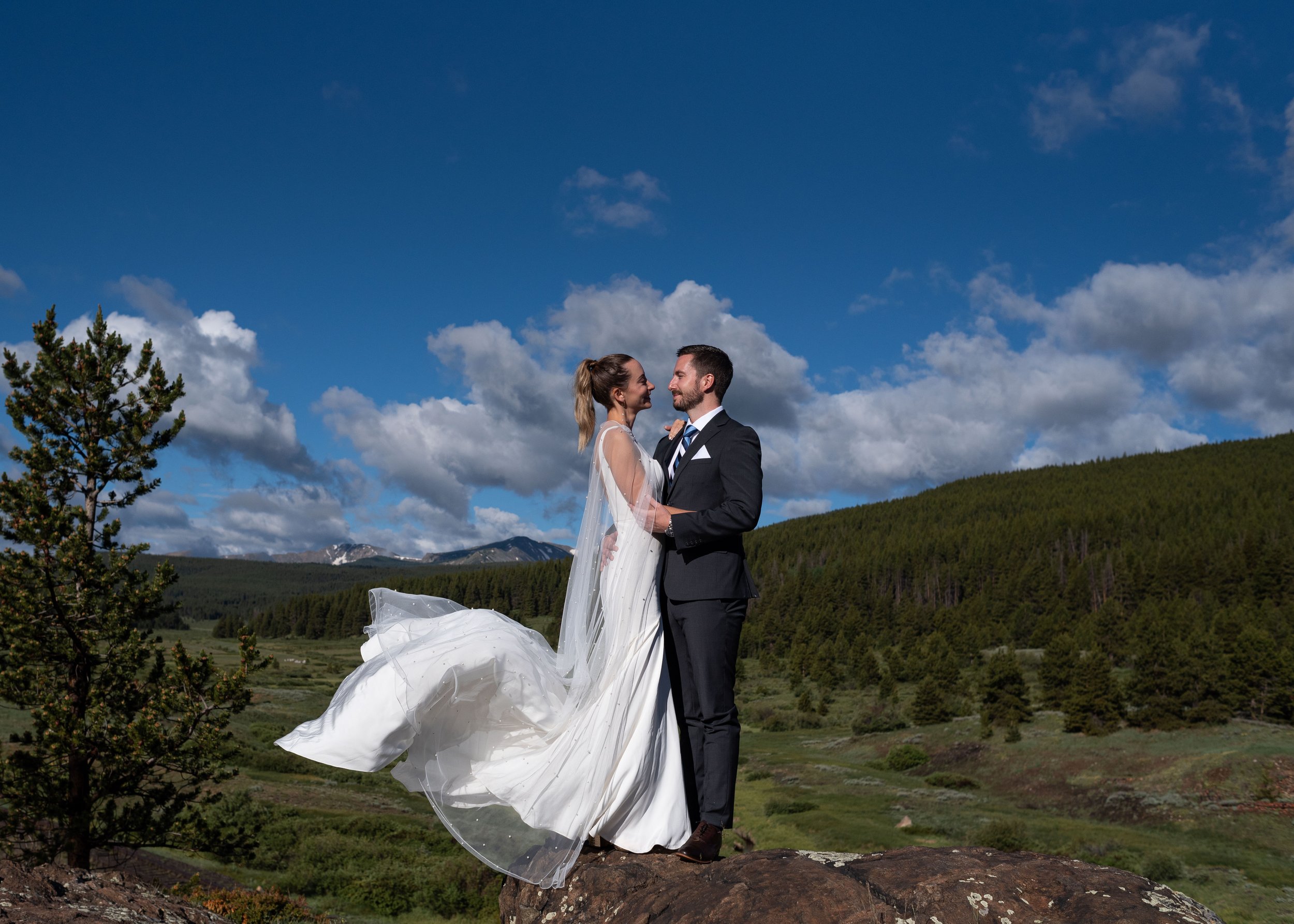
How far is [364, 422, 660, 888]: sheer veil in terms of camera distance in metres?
5.01

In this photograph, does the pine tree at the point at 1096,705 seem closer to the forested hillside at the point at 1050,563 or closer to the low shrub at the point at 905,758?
the low shrub at the point at 905,758

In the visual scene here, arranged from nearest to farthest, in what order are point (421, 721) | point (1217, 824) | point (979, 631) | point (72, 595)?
point (421, 721)
point (72, 595)
point (1217, 824)
point (979, 631)

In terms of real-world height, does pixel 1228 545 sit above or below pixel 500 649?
above

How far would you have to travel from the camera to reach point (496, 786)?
520 centimetres

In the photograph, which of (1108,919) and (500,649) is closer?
(1108,919)

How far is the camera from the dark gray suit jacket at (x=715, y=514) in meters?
5.13

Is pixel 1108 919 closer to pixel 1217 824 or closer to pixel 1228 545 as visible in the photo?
pixel 1217 824

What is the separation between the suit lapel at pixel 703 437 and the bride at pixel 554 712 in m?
0.22

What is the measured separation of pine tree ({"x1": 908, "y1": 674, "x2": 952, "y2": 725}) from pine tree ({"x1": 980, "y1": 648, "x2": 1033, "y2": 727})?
5059mm

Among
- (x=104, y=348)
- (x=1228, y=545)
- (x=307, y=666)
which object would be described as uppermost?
(x=1228, y=545)

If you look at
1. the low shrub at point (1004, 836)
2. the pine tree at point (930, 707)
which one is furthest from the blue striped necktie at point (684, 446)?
the pine tree at point (930, 707)

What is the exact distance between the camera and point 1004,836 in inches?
1179

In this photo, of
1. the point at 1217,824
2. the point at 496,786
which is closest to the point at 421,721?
the point at 496,786

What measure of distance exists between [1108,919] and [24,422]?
18611 mm
